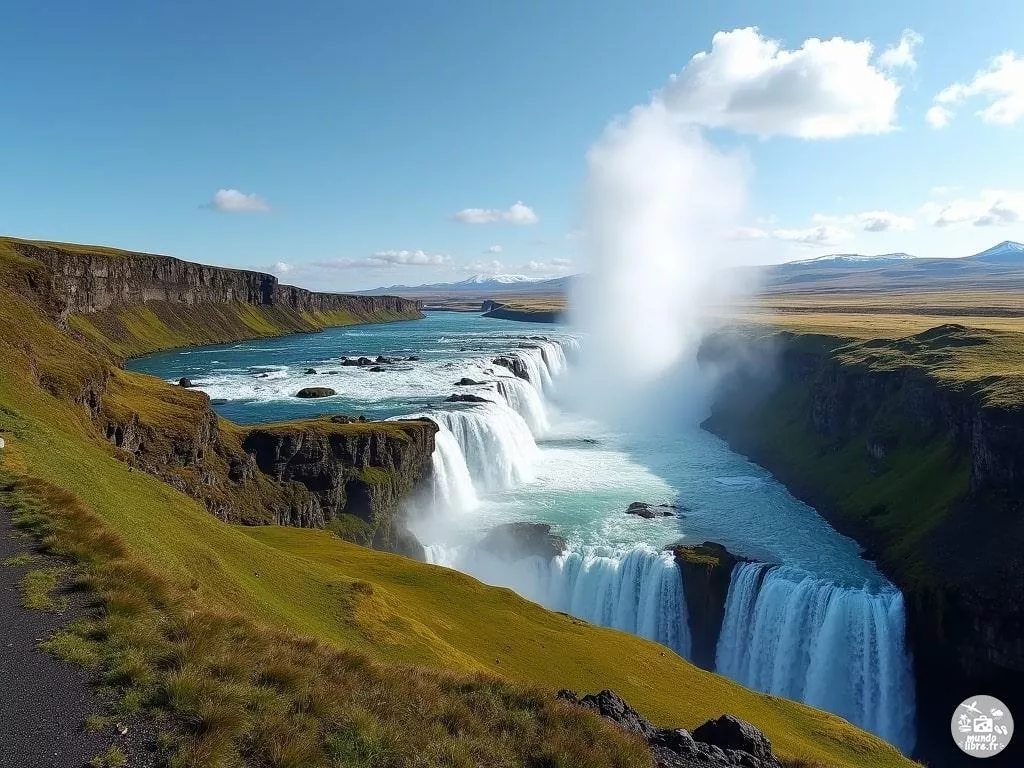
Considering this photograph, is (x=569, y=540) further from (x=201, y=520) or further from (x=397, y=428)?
(x=201, y=520)

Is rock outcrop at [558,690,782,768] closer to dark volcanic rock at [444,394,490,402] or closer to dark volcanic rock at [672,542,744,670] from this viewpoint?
dark volcanic rock at [672,542,744,670]

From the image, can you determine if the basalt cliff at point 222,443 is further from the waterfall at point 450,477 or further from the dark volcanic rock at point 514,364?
the dark volcanic rock at point 514,364

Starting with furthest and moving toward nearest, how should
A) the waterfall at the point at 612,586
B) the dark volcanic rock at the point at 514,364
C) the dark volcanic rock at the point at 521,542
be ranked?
the dark volcanic rock at the point at 514,364 → the dark volcanic rock at the point at 521,542 → the waterfall at the point at 612,586

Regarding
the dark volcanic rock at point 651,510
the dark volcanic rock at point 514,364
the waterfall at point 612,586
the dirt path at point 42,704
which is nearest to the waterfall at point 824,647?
the waterfall at point 612,586

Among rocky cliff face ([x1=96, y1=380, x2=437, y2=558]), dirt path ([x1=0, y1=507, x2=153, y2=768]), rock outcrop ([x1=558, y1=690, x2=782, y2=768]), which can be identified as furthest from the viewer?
rocky cliff face ([x1=96, y1=380, x2=437, y2=558])

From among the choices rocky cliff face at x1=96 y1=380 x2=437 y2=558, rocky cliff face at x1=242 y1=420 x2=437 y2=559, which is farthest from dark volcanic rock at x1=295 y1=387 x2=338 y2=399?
rocky cliff face at x1=242 y1=420 x2=437 y2=559

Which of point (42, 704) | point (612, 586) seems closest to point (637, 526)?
point (612, 586)
